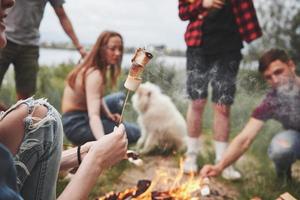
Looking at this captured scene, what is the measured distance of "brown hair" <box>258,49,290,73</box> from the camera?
136 inches

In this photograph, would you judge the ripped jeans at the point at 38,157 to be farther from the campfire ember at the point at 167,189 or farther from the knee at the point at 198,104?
the knee at the point at 198,104

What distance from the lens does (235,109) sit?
362cm

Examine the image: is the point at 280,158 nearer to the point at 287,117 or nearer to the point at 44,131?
the point at 287,117

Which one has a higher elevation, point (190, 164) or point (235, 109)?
point (235, 109)

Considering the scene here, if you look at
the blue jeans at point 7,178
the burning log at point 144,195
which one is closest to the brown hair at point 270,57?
the burning log at point 144,195

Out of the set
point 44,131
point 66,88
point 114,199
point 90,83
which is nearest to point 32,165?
point 44,131

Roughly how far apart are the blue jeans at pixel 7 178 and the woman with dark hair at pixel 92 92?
220 cm

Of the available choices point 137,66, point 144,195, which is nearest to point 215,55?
point 144,195

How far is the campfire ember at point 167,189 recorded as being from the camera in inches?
96.0

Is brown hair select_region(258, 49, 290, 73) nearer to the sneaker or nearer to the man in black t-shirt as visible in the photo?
the man in black t-shirt

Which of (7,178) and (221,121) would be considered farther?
(221,121)

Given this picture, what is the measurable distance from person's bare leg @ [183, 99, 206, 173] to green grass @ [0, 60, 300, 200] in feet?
0.21

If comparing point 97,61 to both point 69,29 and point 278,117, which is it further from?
point 278,117

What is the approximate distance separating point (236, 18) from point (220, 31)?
0.47 ft
